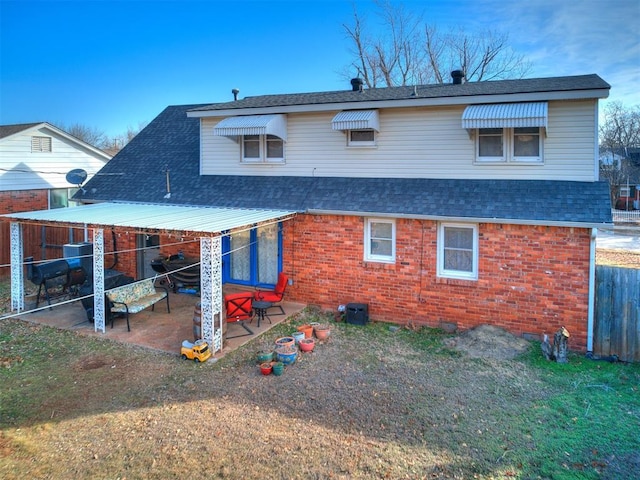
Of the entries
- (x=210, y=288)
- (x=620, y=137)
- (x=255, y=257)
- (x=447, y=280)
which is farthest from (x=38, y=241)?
(x=620, y=137)

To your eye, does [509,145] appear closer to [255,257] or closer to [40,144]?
[255,257]

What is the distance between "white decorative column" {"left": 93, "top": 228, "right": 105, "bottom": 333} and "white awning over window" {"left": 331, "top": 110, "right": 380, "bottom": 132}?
6.59 metres

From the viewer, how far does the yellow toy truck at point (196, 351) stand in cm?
867

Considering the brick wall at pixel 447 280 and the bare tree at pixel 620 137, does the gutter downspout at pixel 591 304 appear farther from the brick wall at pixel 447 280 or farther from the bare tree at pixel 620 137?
the bare tree at pixel 620 137

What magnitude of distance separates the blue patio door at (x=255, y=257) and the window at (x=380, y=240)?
2653 mm

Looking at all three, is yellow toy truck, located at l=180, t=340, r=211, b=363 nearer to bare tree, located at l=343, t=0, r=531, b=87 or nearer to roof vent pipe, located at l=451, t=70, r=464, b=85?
roof vent pipe, located at l=451, t=70, r=464, b=85

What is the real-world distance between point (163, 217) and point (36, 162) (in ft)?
34.1

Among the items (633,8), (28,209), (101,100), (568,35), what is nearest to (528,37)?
(568,35)

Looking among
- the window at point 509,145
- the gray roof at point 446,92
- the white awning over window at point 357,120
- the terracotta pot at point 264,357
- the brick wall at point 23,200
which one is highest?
→ the gray roof at point 446,92

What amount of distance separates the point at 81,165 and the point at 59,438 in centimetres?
1655

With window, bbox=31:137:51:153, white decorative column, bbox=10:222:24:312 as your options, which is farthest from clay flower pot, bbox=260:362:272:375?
window, bbox=31:137:51:153

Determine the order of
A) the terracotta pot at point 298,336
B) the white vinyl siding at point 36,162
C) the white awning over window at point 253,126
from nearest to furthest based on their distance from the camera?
1. the terracotta pot at point 298,336
2. the white awning over window at point 253,126
3. the white vinyl siding at point 36,162

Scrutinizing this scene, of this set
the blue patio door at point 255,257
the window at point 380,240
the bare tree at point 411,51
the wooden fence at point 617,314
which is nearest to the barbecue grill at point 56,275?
the blue patio door at point 255,257

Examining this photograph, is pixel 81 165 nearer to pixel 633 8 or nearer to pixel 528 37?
pixel 528 37
